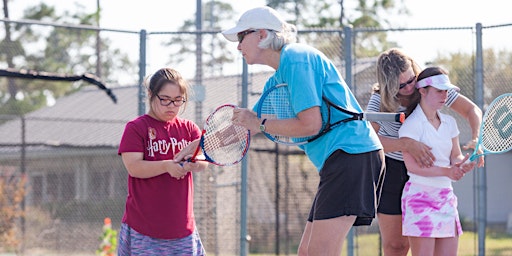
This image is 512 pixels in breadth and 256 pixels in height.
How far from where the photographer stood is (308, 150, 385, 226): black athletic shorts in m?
4.60

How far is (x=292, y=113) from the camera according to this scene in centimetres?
473

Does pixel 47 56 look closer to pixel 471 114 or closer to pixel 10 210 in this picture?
pixel 10 210

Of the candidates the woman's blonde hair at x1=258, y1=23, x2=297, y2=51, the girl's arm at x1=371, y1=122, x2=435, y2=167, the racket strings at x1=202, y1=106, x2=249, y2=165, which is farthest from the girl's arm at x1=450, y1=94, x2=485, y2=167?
the woman's blonde hair at x1=258, y1=23, x2=297, y2=51

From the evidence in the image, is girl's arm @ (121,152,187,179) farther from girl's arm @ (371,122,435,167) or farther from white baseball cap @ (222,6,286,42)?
girl's arm @ (371,122,435,167)

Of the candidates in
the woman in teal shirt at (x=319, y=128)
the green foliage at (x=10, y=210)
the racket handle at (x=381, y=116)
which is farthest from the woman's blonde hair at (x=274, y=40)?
the green foliage at (x=10, y=210)

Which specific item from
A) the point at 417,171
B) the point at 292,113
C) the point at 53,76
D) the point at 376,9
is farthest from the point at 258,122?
the point at 376,9

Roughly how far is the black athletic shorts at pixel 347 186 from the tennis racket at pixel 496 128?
1.13 m

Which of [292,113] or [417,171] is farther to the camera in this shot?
[417,171]

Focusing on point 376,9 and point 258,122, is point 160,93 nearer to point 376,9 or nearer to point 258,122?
point 258,122

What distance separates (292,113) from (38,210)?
1145 cm

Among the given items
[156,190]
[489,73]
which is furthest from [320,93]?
[489,73]

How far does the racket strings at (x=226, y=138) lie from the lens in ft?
16.9

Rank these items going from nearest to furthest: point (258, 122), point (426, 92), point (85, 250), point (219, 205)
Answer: point (258, 122) → point (426, 92) → point (219, 205) → point (85, 250)

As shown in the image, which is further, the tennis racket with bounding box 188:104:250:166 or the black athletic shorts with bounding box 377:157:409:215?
the black athletic shorts with bounding box 377:157:409:215
